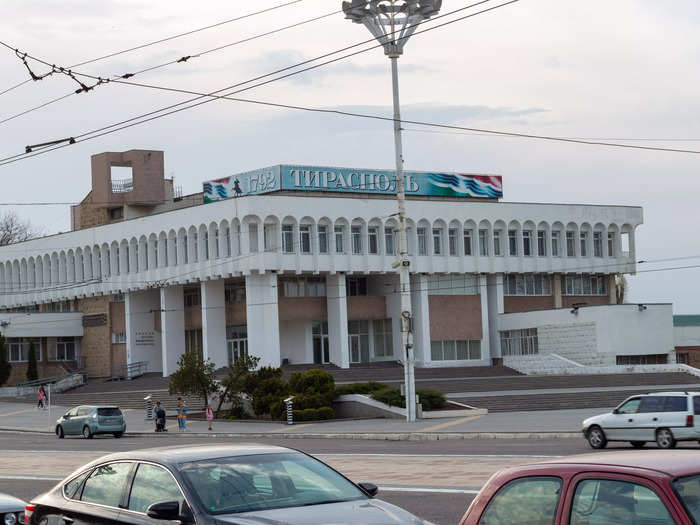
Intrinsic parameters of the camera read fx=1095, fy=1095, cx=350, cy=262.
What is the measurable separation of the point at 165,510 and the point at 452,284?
70429 mm

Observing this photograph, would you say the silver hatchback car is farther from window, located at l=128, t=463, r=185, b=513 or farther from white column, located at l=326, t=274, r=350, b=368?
window, located at l=128, t=463, r=185, b=513

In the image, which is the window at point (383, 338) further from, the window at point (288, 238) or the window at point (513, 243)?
the window at point (288, 238)

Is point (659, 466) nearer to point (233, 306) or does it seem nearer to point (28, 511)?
point (28, 511)

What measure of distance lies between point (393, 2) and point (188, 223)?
3660 cm

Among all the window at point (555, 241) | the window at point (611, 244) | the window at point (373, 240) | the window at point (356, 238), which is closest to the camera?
the window at point (356, 238)

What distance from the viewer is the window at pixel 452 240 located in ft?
254

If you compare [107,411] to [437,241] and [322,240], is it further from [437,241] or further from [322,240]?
[437,241]

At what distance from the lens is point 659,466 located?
578 cm

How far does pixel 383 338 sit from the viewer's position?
256ft

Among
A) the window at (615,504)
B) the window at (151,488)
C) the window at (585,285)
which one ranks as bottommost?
the window at (151,488)

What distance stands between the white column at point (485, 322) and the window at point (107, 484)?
70.1 meters

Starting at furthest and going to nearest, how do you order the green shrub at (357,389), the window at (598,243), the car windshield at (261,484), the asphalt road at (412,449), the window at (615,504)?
the window at (598,243) → the green shrub at (357,389) → the asphalt road at (412,449) → the car windshield at (261,484) → the window at (615,504)

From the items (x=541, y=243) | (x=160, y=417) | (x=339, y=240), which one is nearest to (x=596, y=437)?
(x=160, y=417)

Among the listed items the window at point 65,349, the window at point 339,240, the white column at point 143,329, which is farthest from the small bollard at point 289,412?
the window at point 65,349
